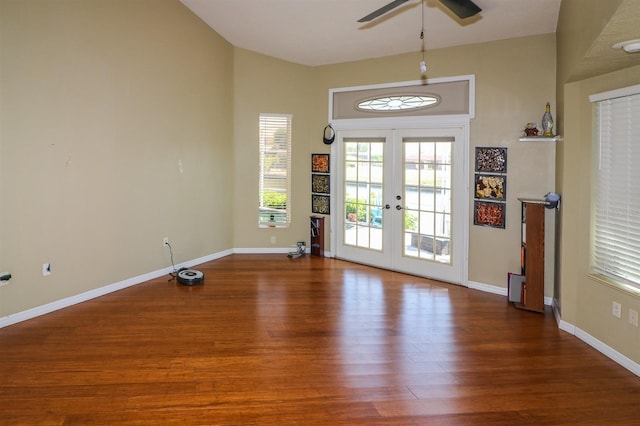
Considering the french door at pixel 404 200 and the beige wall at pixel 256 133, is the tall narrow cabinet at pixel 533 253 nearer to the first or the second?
the french door at pixel 404 200

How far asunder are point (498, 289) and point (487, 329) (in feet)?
4.42

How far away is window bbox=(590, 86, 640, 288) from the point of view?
370 cm

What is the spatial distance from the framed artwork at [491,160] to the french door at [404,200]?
23 centimetres

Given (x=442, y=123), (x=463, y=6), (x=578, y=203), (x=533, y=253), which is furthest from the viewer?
(x=442, y=123)

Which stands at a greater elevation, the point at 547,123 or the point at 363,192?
the point at 547,123

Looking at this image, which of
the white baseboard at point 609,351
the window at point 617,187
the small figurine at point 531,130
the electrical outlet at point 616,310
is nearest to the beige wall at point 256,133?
the small figurine at point 531,130

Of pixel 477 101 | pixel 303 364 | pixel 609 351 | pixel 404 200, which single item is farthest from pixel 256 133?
pixel 609 351

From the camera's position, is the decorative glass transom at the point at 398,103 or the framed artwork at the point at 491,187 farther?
the decorative glass transom at the point at 398,103

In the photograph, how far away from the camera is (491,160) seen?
18.3 ft

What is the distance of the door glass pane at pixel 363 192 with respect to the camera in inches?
267

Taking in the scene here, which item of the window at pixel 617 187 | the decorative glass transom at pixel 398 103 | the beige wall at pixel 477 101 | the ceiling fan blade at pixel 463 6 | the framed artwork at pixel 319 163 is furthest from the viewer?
the framed artwork at pixel 319 163

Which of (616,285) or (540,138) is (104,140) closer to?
(540,138)

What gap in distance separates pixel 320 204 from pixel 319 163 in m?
0.63

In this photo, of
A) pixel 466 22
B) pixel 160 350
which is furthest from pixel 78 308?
pixel 466 22
